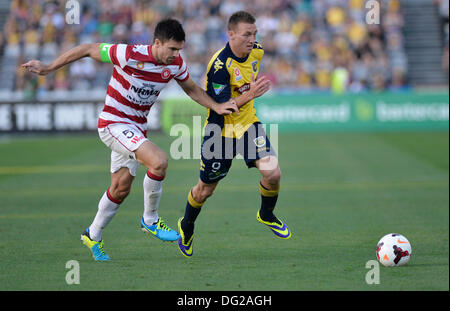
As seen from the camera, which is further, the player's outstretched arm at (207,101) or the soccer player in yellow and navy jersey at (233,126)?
the soccer player in yellow and navy jersey at (233,126)

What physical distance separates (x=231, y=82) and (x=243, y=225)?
2.54 metres

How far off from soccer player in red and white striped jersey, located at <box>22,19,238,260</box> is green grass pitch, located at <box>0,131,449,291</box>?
688mm

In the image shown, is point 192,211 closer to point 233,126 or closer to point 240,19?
point 233,126

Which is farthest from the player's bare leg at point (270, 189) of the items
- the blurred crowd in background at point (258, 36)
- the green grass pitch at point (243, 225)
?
the blurred crowd in background at point (258, 36)

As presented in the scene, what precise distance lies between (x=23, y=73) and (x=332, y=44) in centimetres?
1099

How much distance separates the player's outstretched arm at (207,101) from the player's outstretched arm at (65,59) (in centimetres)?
99

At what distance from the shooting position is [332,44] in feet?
87.7

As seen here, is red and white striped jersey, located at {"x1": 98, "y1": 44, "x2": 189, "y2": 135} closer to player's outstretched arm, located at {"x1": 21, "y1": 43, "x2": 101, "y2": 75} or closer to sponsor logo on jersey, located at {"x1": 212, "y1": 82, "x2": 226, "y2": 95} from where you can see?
player's outstretched arm, located at {"x1": 21, "y1": 43, "x2": 101, "y2": 75}

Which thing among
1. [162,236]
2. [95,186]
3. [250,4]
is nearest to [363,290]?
[162,236]

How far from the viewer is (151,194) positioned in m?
7.72

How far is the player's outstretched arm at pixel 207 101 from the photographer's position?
7.44 m

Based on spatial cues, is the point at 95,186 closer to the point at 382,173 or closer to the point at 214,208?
the point at 214,208

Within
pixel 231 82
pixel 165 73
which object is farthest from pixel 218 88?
pixel 165 73

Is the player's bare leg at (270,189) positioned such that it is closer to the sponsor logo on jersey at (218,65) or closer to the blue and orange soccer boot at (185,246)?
the blue and orange soccer boot at (185,246)
